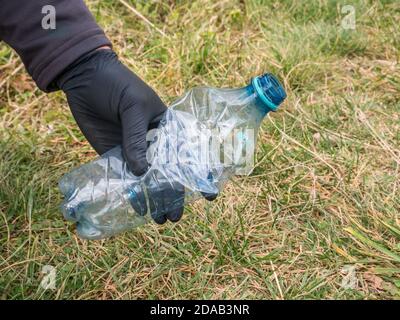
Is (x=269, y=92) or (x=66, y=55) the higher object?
(x=66, y=55)

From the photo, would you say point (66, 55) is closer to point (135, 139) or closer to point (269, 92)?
point (135, 139)

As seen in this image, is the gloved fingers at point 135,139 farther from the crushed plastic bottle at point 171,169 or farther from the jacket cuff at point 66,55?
the jacket cuff at point 66,55

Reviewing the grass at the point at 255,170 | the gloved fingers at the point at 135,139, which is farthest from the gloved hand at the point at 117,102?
the grass at the point at 255,170

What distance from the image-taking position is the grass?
1946 mm

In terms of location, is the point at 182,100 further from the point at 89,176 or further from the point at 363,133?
the point at 363,133

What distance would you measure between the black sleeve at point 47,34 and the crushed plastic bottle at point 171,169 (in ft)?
1.17

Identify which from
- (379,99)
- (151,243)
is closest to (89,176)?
(151,243)

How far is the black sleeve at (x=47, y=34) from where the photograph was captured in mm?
1790

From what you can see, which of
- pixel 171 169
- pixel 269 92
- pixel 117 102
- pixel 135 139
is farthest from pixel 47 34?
pixel 269 92

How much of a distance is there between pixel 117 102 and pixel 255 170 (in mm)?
743

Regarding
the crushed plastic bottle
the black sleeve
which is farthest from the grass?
the black sleeve

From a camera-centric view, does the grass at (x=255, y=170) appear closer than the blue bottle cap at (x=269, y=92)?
No

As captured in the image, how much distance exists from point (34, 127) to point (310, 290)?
149 cm

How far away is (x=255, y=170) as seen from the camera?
2.33m
